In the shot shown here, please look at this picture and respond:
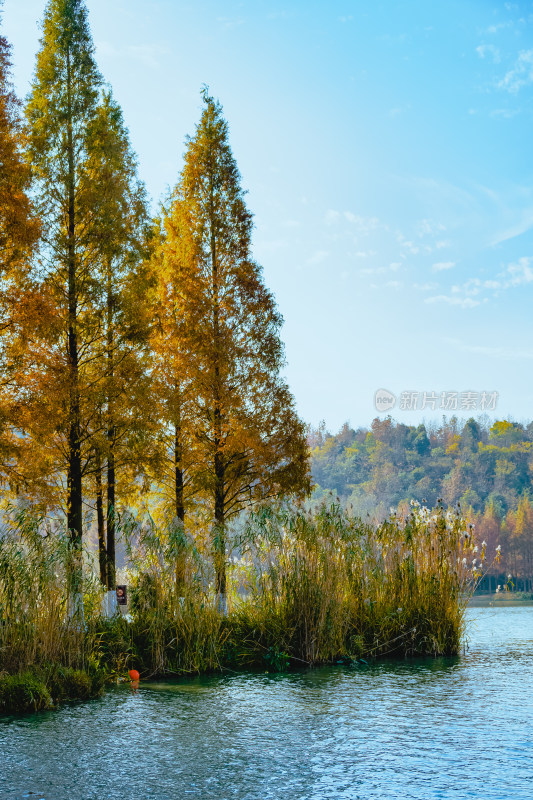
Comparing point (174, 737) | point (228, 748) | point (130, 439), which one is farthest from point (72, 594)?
point (130, 439)

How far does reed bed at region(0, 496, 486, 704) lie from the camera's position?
25.5 ft

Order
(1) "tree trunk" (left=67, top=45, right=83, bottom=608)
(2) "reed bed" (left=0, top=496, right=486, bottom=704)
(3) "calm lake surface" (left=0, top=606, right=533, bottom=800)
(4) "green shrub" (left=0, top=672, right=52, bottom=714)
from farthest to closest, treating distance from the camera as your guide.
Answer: (1) "tree trunk" (left=67, top=45, right=83, bottom=608)
(2) "reed bed" (left=0, top=496, right=486, bottom=704)
(4) "green shrub" (left=0, top=672, right=52, bottom=714)
(3) "calm lake surface" (left=0, top=606, right=533, bottom=800)

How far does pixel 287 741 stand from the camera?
19.1ft

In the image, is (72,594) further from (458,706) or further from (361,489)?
(361,489)

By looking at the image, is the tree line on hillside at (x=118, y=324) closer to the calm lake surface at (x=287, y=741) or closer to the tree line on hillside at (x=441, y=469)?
the calm lake surface at (x=287, y=741)

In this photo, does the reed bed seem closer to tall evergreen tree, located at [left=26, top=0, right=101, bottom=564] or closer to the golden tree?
the golden tree

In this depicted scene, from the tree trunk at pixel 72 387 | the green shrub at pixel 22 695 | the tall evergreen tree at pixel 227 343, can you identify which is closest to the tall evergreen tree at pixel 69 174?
the tree trunk at pixel 72 387

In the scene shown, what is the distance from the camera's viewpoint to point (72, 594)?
8.06 meters

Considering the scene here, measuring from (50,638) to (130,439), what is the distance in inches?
232

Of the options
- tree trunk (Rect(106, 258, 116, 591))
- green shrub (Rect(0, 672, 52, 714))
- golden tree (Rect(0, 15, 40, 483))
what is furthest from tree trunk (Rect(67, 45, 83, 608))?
green shrub (Rect(0, 672, 52, 714))

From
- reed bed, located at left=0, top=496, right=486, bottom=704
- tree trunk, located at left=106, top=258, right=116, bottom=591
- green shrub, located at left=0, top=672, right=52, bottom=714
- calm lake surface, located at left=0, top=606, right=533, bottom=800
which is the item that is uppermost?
tree trunk, located at left=106, top=258, right=116, bottom=591

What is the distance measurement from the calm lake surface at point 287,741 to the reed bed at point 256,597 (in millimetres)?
661

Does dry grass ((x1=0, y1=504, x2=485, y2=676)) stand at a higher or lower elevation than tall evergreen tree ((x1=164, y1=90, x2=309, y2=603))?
lower

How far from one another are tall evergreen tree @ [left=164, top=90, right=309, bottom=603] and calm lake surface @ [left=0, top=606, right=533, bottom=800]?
627 centimetres
